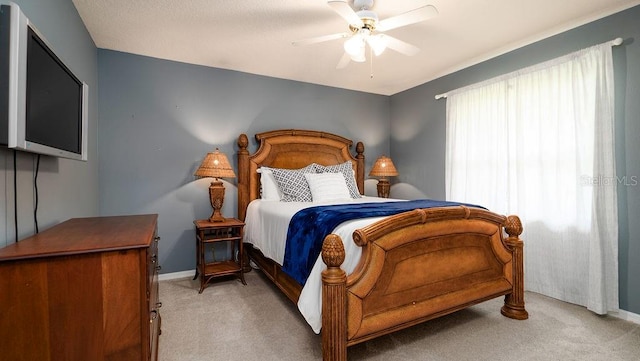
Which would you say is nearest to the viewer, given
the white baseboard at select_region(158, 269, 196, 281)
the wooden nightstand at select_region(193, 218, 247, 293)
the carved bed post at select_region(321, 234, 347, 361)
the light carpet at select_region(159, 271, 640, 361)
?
the carved bed post at select_region(321, 234, 347, 361)

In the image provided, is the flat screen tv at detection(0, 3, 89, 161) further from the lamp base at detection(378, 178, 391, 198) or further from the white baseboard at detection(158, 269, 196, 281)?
the lamp base at detection(378, 178, 391, 198)

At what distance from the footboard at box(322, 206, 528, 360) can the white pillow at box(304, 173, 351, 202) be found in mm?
1480

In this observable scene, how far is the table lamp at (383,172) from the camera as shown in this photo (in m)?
4.07

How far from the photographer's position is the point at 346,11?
6.49 feet

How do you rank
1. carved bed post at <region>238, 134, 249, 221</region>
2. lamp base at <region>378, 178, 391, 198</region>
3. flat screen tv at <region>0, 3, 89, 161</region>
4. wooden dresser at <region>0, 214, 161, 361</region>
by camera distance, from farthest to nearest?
lamp base at <region>378, 178, 391, 198</region> → carved bed post at <region>238, 134, 249, 221</region> → flat screen tv at <region>0, 3, 89, 161</region> → wooden dresser at <region>0, 214, 161, 361</region>

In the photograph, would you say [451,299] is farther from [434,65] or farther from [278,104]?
[278,104]

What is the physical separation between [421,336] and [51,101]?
2.54 meters

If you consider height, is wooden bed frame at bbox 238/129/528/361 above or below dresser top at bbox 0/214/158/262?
below

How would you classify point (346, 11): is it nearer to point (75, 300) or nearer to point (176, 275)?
point (75, 300)

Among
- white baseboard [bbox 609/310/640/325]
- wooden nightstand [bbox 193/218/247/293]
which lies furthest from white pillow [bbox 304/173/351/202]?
white baseboard [bbox 609/310/640/325]

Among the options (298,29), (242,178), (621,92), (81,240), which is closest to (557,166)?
(621,92)

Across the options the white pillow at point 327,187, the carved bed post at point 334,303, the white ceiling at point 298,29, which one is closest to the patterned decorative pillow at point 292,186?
the white pillow at point 327,187

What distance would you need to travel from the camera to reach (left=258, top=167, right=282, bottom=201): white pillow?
11.1 ft

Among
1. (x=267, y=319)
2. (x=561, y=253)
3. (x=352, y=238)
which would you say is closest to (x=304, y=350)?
(x=267, y=319)
